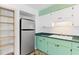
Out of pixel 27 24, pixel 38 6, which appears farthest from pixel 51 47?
pixel 38 6

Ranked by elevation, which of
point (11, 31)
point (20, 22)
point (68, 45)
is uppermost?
point (20, 22)

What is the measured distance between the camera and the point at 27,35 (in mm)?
1128

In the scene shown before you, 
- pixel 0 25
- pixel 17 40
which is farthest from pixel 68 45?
pixel 0 25

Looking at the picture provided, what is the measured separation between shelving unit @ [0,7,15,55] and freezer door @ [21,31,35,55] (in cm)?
13

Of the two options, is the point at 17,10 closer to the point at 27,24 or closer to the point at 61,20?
the point at 27,24

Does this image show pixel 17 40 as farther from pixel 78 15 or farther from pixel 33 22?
pixel 78 15

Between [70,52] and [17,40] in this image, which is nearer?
[70,52]

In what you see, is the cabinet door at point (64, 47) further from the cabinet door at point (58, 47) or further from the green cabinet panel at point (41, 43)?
the green cabinet panel at point (41, 43)

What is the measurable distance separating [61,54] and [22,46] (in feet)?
1.57

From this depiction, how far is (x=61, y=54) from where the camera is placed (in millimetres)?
1014

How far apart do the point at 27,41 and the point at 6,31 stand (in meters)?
0.28

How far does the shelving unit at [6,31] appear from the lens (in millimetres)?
1021

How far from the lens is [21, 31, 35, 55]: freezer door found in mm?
1098

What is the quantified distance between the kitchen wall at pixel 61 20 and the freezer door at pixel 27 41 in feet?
0.45
